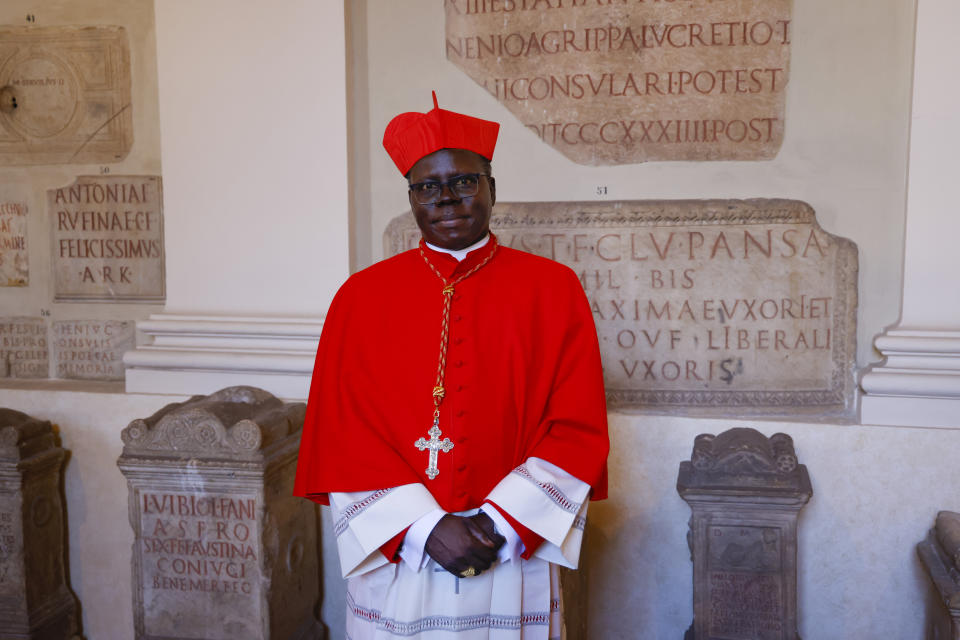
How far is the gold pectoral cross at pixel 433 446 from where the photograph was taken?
195 centimetres

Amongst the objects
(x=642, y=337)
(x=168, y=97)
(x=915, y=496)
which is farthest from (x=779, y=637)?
(x=168, y=97)

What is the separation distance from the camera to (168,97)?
11.2 ft

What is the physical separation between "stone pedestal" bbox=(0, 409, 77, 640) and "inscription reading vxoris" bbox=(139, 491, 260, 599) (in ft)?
2.35

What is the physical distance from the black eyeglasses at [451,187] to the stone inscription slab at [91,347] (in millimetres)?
2373

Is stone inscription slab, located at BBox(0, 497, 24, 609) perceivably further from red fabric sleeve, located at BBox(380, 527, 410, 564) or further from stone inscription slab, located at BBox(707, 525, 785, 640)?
stone inscription slab, located at BBox(707, 525, 785, 640)

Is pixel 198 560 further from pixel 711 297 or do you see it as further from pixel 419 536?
pixel 711 297

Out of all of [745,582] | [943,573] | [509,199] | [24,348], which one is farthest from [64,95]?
[943,573]

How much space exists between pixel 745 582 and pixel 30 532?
2908 millimetres

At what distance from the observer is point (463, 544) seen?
1.79 meters

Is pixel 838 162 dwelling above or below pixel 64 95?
below

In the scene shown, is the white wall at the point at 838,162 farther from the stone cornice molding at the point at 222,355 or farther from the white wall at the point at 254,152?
the stone cornice molding at the point at 222,355

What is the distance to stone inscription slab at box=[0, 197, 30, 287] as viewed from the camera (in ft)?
12.4

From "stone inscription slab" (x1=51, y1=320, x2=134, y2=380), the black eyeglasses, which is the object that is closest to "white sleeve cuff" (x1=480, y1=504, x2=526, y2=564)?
the black eyeglasses

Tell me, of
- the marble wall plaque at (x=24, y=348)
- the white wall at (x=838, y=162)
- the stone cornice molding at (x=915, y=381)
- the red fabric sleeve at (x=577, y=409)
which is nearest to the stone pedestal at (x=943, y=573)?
the stone cornice molding at (x=915, y=381)
